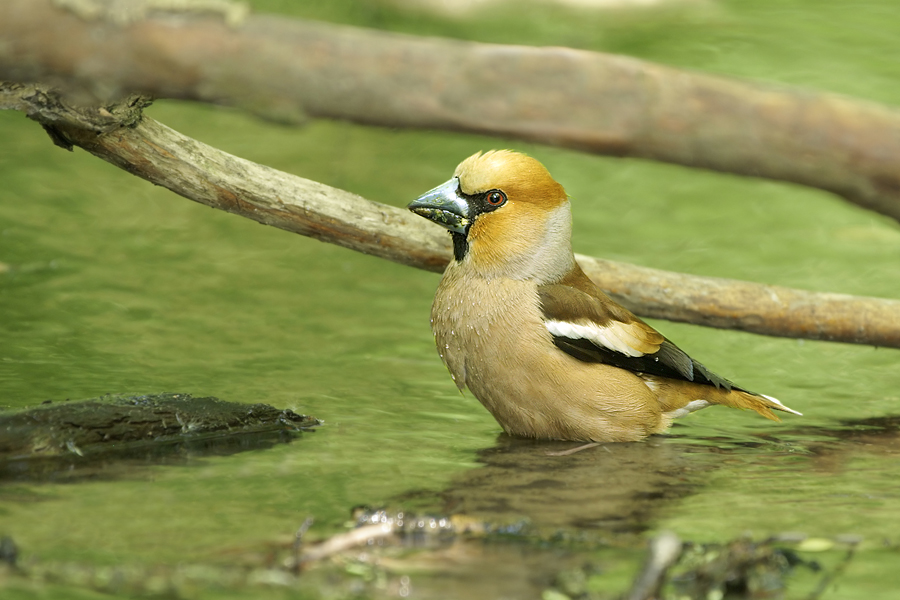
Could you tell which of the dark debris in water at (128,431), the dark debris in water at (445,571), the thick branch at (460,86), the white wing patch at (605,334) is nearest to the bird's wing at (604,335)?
the white wing patch at (605,334)

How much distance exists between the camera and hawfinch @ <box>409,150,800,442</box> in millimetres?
4590

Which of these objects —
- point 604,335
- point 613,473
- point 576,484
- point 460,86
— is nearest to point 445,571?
point 576,484

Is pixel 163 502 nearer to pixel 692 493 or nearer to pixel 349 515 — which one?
pixel 349 515

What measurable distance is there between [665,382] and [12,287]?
158 inches

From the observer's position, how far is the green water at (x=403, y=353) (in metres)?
3.47

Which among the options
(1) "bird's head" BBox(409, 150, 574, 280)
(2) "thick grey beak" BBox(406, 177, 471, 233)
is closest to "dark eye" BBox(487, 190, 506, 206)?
(1) "bird's head" BBox(409, 150, 574, 280)

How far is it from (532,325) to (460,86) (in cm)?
258

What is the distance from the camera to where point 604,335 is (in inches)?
184

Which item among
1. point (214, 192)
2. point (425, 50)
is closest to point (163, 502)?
point (214, 192)

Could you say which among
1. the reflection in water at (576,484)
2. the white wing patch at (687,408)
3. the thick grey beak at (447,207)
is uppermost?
the thick grey beak at (447,207)

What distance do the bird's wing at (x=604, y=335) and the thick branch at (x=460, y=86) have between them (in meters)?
2.52

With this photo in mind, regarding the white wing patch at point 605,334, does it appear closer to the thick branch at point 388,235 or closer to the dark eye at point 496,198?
the thick branch at point 388,235

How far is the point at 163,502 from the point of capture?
11.7ft

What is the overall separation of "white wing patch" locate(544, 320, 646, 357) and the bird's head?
0.30 metres
